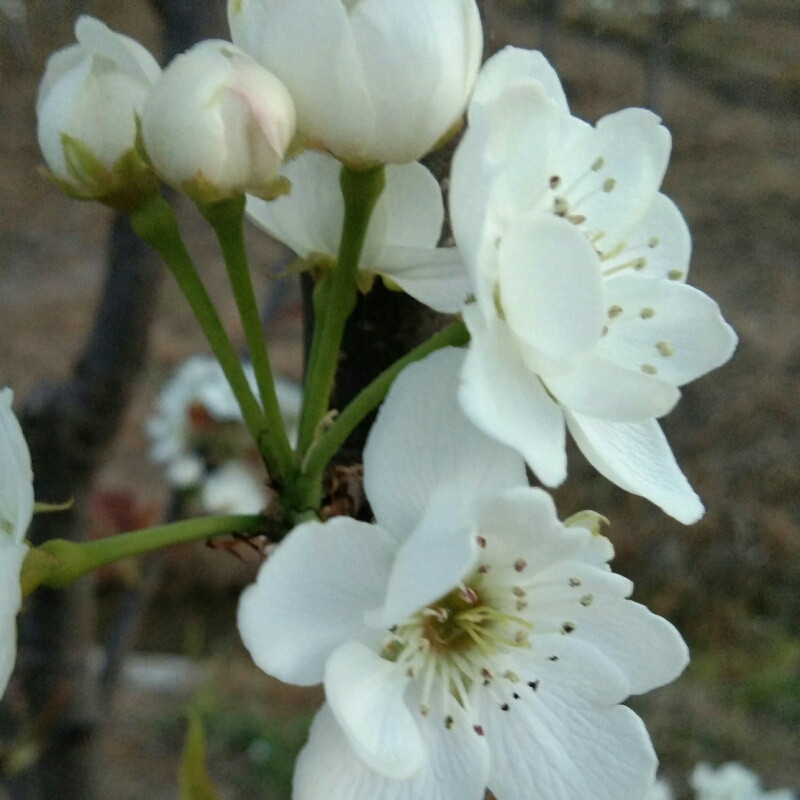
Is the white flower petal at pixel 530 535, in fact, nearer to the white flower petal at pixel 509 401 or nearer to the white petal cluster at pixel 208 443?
the white flower petal at pixel 509 401

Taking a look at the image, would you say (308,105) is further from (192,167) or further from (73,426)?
(73,426)

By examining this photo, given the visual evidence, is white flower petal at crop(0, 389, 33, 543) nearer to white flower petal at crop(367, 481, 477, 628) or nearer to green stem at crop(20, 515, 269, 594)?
green stem at crop(20, 515, 269, 594)

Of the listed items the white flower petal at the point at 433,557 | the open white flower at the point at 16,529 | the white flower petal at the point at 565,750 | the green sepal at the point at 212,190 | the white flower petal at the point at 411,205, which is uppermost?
the green sepal at the point at 212,190

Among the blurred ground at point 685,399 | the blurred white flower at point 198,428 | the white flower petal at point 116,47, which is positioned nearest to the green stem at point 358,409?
the white flower petal at point 116,47

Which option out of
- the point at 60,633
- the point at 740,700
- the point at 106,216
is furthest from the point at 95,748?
the point at 106,216

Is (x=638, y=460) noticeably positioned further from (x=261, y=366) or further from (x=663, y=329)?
(x=261, y=366)

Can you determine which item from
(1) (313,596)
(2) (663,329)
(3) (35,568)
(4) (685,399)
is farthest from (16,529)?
(4) (685,399)
